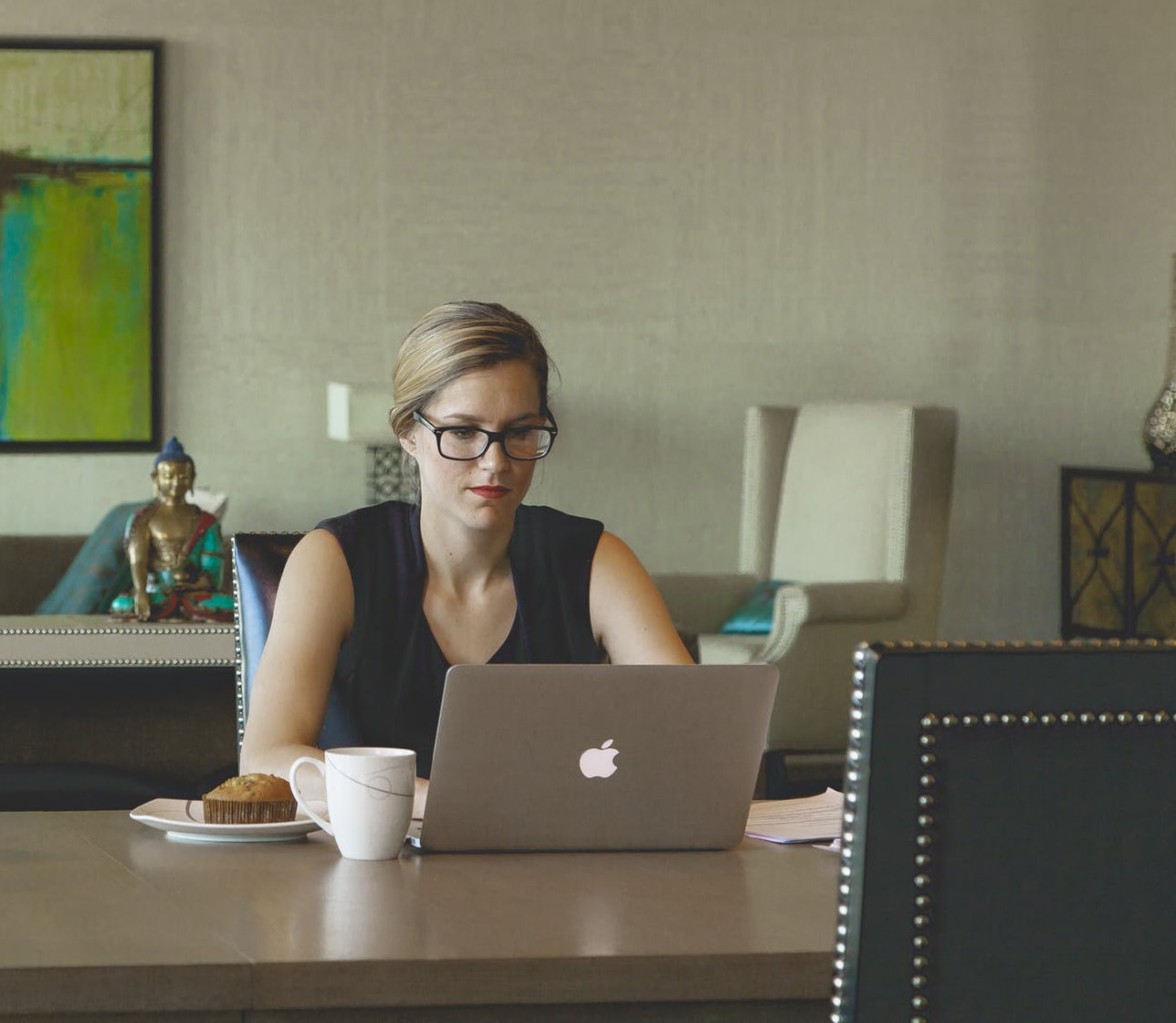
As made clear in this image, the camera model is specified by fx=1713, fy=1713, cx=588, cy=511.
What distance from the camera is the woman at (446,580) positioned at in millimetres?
1955

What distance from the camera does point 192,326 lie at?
5.63 m

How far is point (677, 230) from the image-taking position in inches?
229

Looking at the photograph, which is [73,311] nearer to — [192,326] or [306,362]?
[192,326]

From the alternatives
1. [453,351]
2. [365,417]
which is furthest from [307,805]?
[365,417]

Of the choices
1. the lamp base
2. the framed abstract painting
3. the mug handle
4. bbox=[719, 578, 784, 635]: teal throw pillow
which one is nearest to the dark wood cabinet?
bbox=[719, 578, 784, 635]: teal throw pillow

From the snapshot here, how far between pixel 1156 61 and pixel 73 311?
12.4 ft

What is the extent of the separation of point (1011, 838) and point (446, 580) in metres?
1.23

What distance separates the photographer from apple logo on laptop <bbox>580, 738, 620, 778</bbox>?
1454mm

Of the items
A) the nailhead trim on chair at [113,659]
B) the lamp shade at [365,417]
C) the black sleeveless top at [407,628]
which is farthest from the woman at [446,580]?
the lamp shade at [365,417]

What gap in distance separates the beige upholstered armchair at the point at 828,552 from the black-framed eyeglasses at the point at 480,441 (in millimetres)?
2691

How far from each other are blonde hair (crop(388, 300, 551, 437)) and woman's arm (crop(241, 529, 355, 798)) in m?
0.19

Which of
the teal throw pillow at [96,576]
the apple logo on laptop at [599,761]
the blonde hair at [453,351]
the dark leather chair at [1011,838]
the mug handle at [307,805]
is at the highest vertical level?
the blonde hair at [453,351]

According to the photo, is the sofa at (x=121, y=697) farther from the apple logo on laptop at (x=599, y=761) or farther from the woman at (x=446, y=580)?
the apple logo on laptop at (x=599, y=761)

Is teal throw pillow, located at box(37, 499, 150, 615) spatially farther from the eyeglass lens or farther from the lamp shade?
the eyeglass lens
